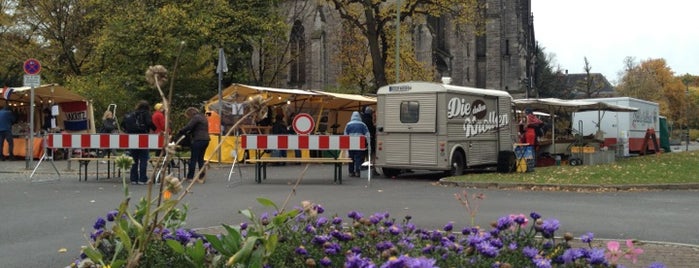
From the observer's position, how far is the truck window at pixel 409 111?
1752 cm

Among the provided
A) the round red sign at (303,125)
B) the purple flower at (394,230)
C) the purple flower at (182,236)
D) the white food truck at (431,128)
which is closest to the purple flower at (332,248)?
the purple flower at (394,230)

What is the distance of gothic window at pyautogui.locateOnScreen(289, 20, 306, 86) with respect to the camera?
54.5 m

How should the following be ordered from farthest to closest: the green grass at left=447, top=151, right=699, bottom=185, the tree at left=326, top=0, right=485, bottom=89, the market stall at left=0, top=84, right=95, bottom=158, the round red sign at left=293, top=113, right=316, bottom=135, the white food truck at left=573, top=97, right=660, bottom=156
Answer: the white food truck at left=573, top=97, right=660, bottom=156
the tree at left=326, top=0, right=485, bottom=89
the market stall at left=0, top=84, right=95, bottom=158
the round red sign at left=293, top=113, right=316, bottom=135
the green grass at left=447, top=151, right=699, bottom=185

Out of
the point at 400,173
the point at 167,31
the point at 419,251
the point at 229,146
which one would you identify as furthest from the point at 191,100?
the point at 419,251

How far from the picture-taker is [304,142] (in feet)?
51.1

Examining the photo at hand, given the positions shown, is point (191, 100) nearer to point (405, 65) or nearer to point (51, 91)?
point (405, 65)

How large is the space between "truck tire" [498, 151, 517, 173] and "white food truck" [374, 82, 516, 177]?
3.3 inches

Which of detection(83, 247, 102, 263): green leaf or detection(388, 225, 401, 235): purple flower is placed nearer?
detection(83, 247, 102, 263): green leaf

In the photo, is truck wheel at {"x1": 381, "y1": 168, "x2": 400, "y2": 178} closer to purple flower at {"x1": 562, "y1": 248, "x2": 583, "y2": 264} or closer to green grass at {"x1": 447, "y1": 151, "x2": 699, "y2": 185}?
green grass at {"x1": 447, "y1": 151, "x2": 699, "y2": 185}

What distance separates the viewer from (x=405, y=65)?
134 feet

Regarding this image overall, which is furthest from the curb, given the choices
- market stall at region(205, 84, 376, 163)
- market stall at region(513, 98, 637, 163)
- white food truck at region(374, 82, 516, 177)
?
market stall at region(513, 98, 637, 163)

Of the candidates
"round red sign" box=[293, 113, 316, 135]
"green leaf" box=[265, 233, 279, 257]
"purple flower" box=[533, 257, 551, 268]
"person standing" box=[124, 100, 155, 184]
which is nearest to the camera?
"green leaf" box=[265, 233, 279, 257]

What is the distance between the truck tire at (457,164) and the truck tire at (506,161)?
1654 mm

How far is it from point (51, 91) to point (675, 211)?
20912mm
